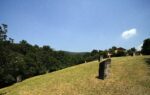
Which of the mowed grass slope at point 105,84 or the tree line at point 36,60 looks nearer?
the mowed grass slope at point 105,84

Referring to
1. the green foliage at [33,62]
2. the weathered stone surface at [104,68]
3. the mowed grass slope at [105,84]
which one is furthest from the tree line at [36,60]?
the weathered stone surface at [104,68]

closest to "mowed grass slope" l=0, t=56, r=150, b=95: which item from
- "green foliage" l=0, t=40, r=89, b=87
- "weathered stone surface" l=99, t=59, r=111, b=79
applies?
"weathered stone surface" l=99, t=59, r=111, b=79

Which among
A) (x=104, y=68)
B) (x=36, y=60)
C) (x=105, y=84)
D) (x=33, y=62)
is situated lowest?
(x=105, y=84)

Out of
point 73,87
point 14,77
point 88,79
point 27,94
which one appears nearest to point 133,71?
point 88,79

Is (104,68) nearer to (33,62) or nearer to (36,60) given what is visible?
(33,62)

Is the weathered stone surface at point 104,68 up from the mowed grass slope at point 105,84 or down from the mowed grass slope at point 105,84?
up

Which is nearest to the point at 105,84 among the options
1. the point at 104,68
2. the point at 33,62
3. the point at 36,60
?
the point at 104,68

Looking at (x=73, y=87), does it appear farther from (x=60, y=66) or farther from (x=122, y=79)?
(x=60, y=66)

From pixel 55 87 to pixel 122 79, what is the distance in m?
9.85

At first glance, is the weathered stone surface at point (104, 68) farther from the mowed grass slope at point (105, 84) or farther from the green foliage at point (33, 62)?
the green foliage at point (33, 62)

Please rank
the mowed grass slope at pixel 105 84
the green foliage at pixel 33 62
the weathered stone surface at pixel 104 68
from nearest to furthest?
the mowed grass slope at pixel 105 84 → the weathered stone surface at pixel 104 68 → the green foliage at pixel 33 62

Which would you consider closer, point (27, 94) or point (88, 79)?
point (27, 94)

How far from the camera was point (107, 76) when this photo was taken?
34312 mm

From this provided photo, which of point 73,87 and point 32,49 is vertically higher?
point 32,49
